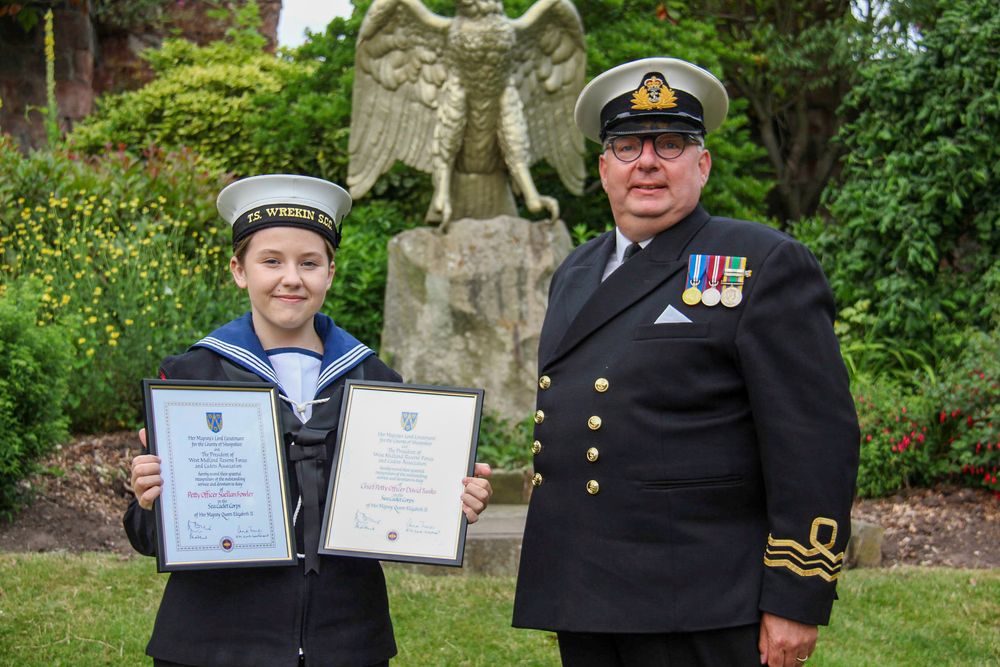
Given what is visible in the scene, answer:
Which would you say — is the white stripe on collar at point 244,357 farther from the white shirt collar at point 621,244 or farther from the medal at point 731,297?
the medal at point 731,297

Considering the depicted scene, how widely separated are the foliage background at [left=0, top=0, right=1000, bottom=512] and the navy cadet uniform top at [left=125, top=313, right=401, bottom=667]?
302cm

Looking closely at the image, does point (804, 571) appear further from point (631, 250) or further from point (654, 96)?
point (654, 96)

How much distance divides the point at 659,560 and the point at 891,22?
1042cm

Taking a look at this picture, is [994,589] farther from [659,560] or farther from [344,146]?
[344,146]

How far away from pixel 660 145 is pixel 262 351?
0.92 m

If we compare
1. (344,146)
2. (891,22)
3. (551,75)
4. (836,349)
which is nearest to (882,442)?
(551,75)

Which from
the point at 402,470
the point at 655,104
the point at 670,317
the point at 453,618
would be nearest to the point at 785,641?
the point at 670,317

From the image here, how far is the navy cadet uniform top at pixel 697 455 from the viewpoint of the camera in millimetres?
1966

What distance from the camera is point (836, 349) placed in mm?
2023

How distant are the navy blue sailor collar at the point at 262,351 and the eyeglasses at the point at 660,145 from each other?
69cm

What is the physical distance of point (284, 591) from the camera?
2084mm

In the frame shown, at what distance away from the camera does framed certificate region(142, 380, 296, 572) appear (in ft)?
6.63

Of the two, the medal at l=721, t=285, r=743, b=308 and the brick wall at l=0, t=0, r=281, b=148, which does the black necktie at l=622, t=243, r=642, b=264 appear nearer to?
the medal at l=721, t=285, r=743, b=308
